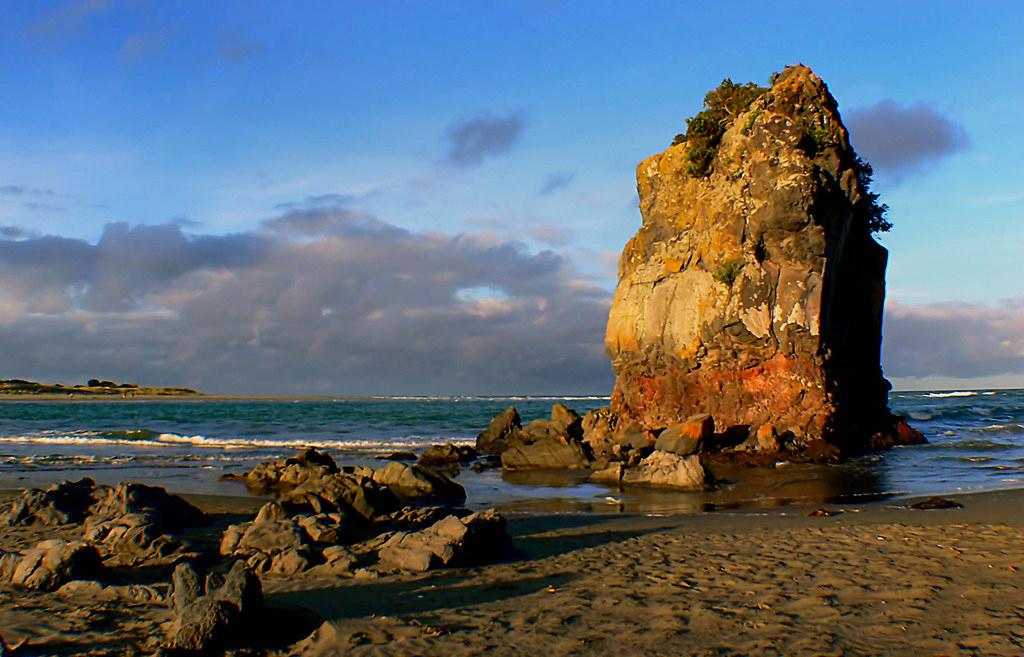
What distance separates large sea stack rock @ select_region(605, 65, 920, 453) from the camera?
2680 centimetres

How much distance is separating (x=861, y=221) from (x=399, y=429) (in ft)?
95.6

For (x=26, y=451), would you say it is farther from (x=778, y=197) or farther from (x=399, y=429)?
(x=778, y=197)

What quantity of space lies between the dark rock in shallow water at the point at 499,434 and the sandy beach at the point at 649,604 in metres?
20.8

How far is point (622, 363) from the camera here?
31.8 m

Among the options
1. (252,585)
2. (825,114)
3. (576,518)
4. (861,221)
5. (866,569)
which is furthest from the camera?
(861,221)

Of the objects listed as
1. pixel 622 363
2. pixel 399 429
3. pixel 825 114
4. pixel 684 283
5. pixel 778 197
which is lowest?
pixel 399 429

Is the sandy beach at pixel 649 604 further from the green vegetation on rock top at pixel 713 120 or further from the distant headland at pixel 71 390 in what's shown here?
the distant headland at pixel 71 390

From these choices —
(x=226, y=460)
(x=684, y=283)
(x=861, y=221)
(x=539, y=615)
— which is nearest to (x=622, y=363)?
(x=684, y=283)

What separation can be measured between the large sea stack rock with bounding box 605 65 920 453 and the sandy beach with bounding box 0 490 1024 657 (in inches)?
637

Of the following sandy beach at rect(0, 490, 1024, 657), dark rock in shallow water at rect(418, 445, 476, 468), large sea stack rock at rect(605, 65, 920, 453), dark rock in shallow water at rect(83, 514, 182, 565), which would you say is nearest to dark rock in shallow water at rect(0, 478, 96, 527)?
dark rock in shallow water at rect(83, 514, 182, 565)

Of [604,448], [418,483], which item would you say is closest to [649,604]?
[418,483]

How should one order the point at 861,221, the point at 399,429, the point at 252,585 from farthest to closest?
the point at 399,429 < the point at 861,221 < the point at 252,585

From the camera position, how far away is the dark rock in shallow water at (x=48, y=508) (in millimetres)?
13391

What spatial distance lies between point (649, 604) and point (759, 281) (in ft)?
70.8
